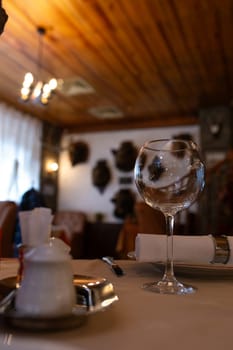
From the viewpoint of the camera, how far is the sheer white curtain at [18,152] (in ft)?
15.7

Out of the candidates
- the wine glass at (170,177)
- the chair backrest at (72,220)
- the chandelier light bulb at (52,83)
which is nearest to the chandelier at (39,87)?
the chandelier light bulb at (52,83)

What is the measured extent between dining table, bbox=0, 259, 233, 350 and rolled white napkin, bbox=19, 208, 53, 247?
0.47ft

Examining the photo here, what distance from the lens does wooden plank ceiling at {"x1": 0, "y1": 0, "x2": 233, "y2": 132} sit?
8.61 feet

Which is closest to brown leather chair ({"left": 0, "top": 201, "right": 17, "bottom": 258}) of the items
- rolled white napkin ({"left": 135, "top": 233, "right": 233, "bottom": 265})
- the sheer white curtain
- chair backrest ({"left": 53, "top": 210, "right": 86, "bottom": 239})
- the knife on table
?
the knife on table

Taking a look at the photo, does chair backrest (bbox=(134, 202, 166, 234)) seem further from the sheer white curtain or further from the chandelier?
the sheer white curtain

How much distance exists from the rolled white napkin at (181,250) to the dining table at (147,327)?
73 mm

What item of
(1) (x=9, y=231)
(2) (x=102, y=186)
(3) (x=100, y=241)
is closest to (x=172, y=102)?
(2) (x=102, y=186)

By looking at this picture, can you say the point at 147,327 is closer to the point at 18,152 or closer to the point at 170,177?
the point at 170,177

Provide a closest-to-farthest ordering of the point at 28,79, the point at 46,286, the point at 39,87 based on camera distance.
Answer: the point at 46,286 < the point at 28,79 < the point at 39,87

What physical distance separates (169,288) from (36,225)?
24 cm

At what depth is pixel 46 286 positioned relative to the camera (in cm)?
34

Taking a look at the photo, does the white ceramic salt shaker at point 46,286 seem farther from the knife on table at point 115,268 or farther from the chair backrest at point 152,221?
the chair backrest at point 152,221

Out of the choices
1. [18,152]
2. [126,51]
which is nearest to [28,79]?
[126,51]

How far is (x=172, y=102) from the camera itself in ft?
15.7
